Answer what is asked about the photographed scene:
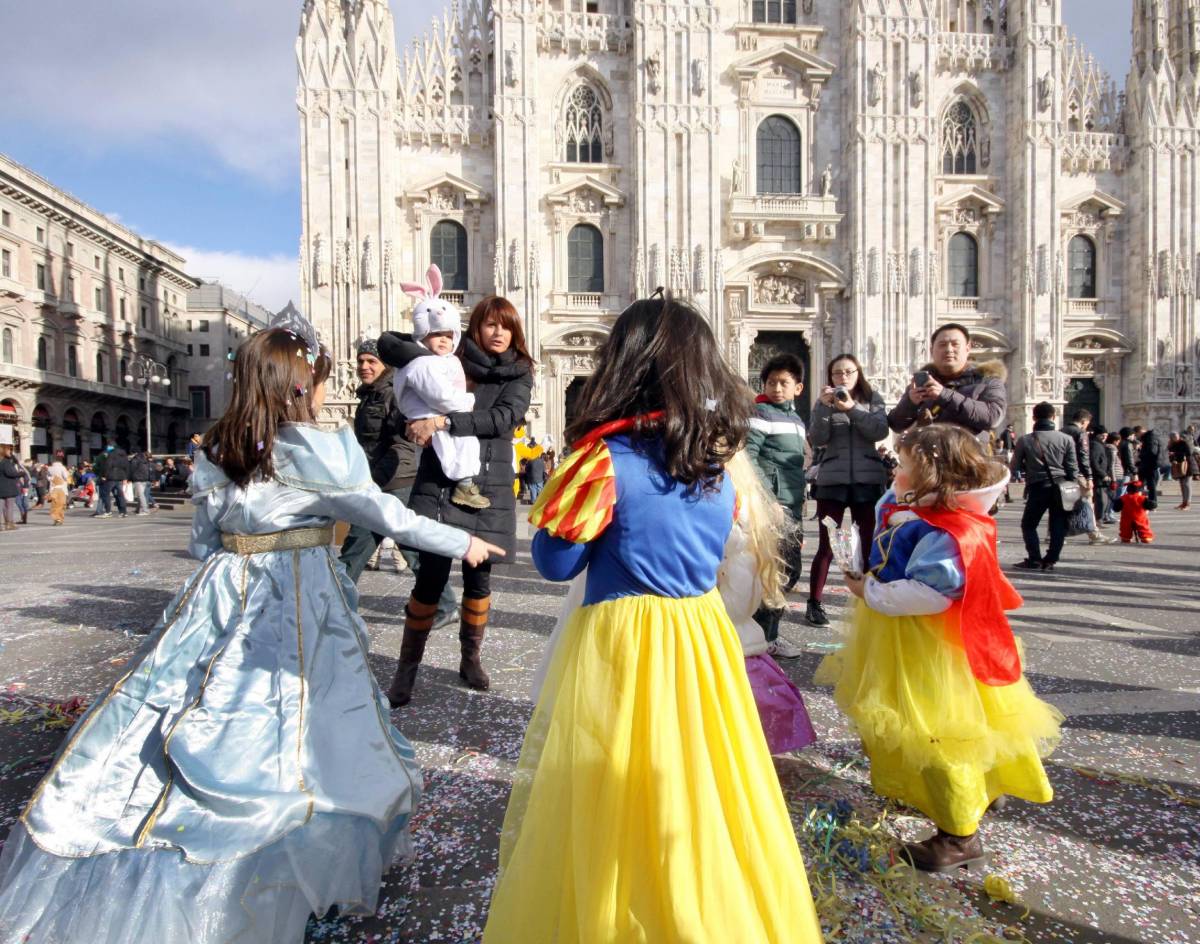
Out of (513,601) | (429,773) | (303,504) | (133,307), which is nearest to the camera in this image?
(303,504)

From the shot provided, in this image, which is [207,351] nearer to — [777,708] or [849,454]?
[849,454]

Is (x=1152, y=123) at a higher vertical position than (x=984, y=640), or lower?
higher

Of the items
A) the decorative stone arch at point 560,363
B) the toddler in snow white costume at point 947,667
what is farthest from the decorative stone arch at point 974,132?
the toddler in snow white costume at point 947,667

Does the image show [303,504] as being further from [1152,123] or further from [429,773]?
[1152,123]

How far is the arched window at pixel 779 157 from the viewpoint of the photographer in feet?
74.9

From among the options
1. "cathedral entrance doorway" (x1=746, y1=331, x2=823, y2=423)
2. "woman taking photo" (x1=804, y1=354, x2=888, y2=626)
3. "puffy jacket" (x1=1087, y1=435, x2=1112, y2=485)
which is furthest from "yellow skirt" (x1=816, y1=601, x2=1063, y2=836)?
"cathedral entrance doorway" (x1=746, y1=331, x2=823, y2=423)

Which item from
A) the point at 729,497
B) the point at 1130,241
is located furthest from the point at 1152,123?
the point at 729,497

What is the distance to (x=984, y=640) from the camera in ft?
7.25

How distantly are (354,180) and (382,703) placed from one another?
70.9 ft

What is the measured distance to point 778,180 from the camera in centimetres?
2298

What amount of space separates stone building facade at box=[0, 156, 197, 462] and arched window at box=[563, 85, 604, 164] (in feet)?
73.0

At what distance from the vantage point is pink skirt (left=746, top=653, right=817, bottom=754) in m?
2.71

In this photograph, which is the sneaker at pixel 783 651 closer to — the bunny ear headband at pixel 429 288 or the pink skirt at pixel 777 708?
the pink skirt at pixel 777 708

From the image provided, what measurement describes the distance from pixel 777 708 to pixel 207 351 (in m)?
53.4
